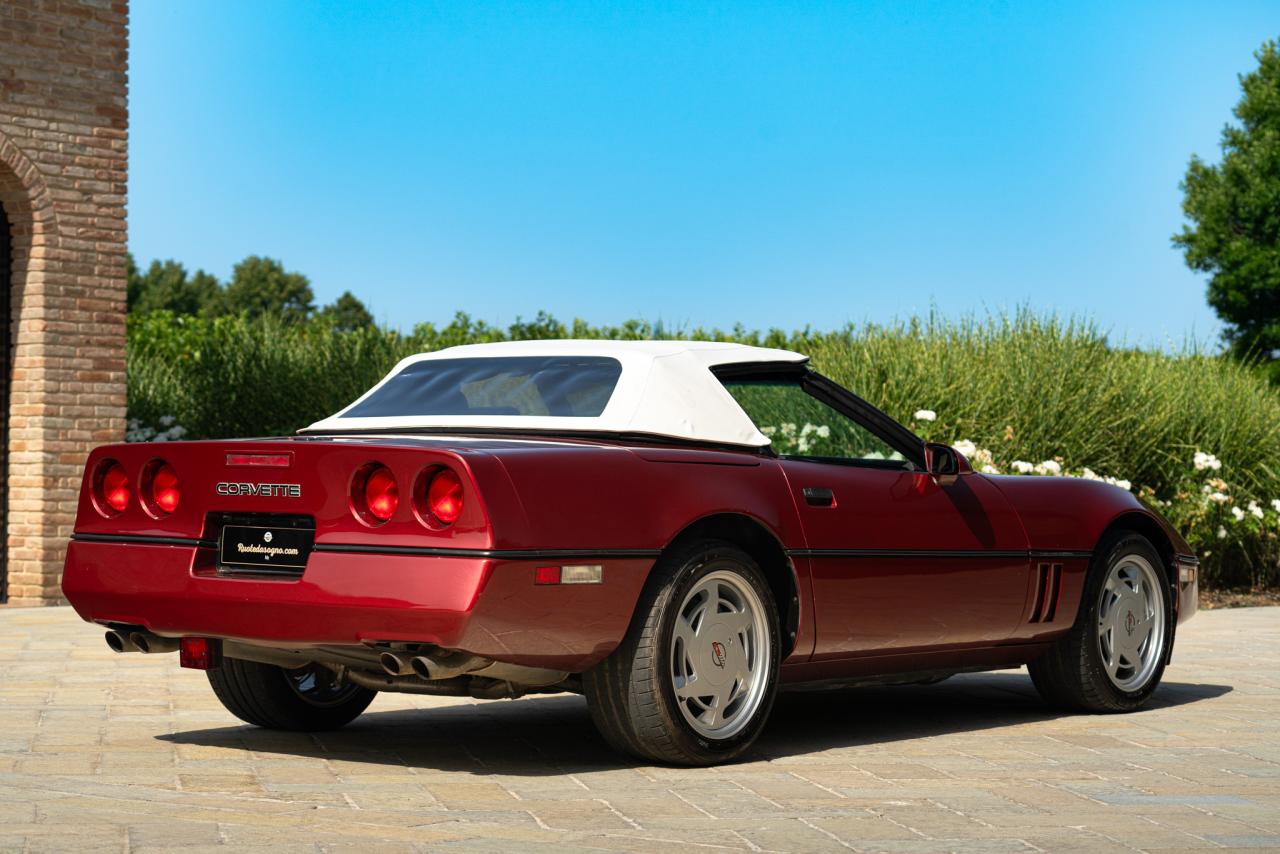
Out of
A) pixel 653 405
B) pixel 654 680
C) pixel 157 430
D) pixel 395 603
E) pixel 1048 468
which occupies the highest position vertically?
pixel 157 430

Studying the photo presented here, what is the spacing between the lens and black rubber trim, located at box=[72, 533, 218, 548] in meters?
6.12

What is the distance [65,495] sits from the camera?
14.2 meters

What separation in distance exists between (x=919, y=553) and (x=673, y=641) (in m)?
1.37

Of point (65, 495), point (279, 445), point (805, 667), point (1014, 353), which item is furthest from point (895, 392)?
point (279, 445)

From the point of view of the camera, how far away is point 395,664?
5.73 metres

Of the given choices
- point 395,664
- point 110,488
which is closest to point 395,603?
point 395,664

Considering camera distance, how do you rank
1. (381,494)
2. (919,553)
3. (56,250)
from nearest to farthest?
(381,494) < (919,553) < (56,250)

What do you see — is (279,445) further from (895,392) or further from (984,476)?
(895,392)

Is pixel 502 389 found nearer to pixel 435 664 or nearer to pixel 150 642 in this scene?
pixel 435 664

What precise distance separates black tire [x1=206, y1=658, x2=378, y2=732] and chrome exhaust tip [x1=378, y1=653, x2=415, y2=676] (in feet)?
4.84

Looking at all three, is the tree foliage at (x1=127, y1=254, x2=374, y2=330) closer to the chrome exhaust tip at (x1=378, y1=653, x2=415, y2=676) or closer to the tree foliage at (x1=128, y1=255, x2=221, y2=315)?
the tree foliage at (x1=128, y1=255, x2=221, y2=315)

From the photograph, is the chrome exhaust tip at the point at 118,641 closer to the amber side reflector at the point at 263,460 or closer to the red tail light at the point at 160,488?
the red tail light at the point at 160,488

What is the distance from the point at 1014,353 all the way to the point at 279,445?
39.2ft

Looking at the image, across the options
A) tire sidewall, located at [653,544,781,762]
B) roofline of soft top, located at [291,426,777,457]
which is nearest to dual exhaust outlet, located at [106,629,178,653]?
roofline of soft top, located at [291,426,777,457]
